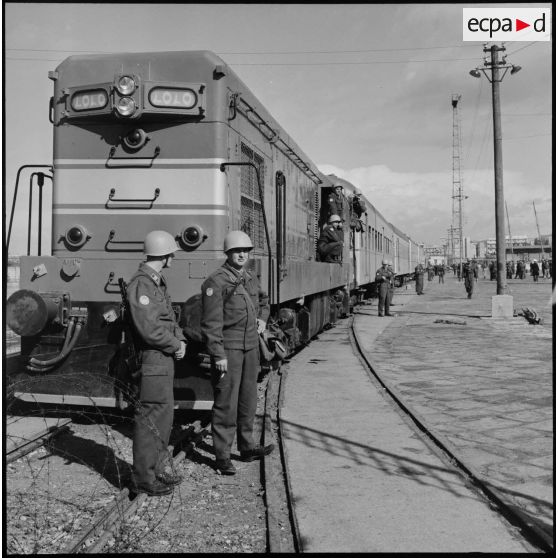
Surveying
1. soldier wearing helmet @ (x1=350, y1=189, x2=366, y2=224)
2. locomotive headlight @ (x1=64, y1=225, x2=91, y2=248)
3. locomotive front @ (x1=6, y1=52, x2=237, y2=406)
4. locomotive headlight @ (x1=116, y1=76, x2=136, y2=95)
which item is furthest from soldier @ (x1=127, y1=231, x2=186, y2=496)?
soldier wearing helmet @ (x1=350, y1=189, x2=366, y2=224)

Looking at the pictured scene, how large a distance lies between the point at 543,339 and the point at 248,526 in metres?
9.86

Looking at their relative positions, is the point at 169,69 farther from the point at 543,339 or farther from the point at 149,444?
the point at 543,339

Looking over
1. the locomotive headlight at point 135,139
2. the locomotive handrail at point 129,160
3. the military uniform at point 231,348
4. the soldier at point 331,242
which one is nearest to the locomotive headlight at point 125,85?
the locomotive headlight at point 135,139

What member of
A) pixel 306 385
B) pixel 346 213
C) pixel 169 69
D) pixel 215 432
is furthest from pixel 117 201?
pixel 346 213

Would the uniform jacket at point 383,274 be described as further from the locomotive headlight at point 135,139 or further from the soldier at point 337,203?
the locomotive headlight at point 135,139

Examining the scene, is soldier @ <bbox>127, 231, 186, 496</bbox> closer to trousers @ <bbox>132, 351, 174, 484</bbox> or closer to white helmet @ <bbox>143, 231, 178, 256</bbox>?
trousers @ <bbox>132, 351, 174, 484</bbox>

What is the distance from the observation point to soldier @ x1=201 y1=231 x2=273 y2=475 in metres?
4.59

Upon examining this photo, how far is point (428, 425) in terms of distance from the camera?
5645 millimetres

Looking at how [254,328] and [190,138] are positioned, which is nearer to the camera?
[254,328]

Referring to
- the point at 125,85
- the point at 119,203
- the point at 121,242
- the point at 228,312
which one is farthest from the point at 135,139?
the point at 228,312

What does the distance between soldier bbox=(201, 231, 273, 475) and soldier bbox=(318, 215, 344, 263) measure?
7.46 metres

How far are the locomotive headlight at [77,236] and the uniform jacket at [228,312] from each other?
185 cm

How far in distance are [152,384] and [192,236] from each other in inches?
81.3

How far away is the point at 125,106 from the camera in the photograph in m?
5.66
